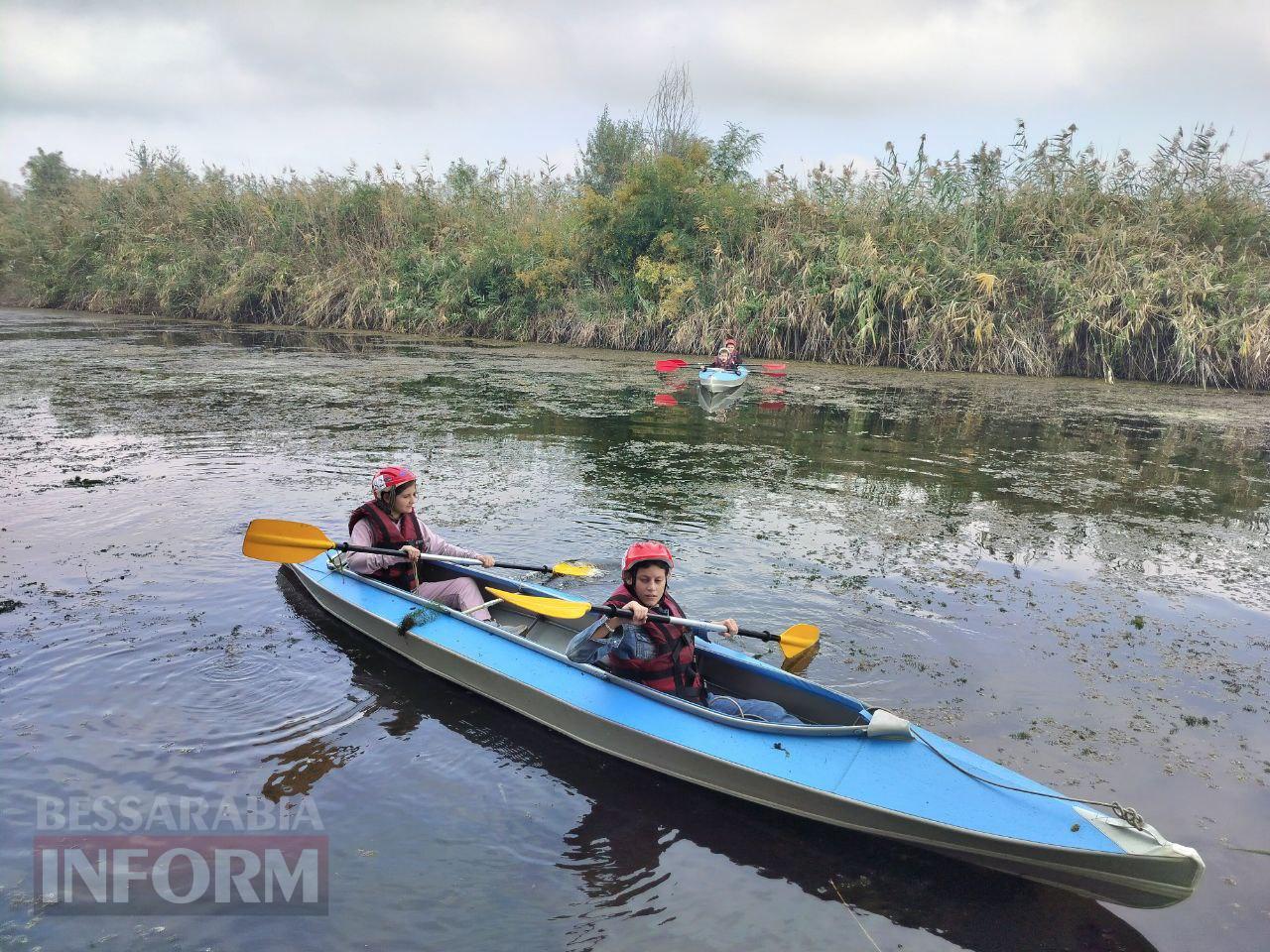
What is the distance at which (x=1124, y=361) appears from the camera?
59.0 ft

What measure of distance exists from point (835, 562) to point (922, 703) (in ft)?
6.56

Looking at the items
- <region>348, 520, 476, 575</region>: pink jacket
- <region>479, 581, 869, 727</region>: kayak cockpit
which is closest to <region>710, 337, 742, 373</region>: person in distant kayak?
<region>348, 520, 476, 575</region>: pink jacket

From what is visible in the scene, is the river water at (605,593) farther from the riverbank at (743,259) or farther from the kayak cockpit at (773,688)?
the riverbank at (743,259)

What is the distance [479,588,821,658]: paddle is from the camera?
152 inches

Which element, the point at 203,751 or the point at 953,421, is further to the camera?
the point at 953,421

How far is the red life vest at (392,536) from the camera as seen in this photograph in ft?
16.5

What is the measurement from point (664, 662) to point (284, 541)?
2.49 m

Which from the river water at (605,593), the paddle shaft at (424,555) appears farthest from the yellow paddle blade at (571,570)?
the river water at (605,593)

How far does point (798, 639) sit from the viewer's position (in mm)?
4254

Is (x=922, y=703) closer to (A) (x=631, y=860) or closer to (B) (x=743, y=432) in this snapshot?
(A) (x=631, y=860)

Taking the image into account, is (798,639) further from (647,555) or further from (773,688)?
(647,555)

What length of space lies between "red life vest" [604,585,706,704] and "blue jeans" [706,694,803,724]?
125 mm

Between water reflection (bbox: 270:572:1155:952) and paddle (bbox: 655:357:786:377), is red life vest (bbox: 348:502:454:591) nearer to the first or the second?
water reflection (bbox: 270:572:1155:952)

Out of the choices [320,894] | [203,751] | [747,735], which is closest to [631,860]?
[747,735]
